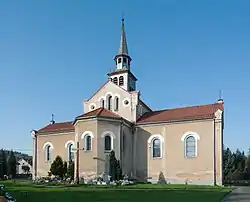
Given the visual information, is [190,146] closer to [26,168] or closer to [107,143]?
[107,143]

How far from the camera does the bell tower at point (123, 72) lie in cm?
4709

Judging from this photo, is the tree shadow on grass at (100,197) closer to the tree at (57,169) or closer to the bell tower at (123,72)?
the tree at (57,169)

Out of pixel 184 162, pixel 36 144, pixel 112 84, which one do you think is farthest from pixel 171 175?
pixel 36 144

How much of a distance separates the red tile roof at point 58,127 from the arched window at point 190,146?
52.2 feet

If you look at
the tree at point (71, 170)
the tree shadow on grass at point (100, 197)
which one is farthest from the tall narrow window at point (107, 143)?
the tree shadow on grass at point (100, 197)

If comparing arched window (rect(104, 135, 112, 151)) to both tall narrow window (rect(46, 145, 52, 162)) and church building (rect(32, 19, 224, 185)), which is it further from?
tall narrow window (rect(46, 145, 52, 162))

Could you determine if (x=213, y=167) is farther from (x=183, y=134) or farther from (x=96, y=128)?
(x=96, y=128)

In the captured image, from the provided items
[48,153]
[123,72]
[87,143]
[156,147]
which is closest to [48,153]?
[48,153]

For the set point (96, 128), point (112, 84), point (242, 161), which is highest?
point (112, 84)

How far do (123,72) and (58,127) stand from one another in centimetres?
1214

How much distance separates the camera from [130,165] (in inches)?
1634

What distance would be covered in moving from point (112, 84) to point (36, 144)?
14.8 metres

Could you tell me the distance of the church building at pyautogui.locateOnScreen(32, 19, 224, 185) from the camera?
122 feet

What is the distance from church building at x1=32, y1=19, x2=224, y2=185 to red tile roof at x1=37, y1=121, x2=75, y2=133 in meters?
2.23
